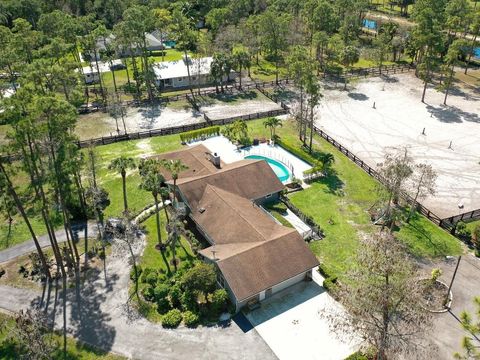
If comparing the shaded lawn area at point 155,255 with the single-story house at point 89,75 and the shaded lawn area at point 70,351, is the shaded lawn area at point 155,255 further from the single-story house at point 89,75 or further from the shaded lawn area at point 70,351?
the single-story house at point 89,75

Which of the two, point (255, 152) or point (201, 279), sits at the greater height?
point (201, 279)

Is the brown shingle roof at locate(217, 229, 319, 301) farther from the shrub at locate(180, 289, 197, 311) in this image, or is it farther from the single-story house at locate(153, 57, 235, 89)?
the single-story house at locate(153, 57, 235, 89)

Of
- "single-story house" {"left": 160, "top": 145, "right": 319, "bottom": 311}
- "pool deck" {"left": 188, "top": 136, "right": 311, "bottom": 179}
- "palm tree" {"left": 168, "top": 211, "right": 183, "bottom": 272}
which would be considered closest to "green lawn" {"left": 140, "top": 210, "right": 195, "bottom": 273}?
"palm tree" {"left": 168, "top": 211, "right": 183, "bottom": 272}

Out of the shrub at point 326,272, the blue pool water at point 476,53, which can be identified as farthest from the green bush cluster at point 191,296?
the blue pool water at point 476,53

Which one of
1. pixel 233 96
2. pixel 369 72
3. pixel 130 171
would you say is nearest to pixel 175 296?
pixel 130 171

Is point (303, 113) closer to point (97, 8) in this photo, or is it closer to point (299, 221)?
point (299, 221)

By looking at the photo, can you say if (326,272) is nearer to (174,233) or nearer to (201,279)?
(201,279)
